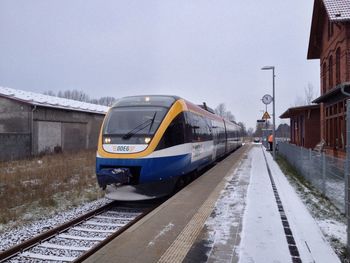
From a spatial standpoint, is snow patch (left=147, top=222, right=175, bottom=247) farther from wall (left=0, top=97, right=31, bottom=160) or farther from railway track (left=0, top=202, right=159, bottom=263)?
wall (left=0, top=97, right=31, bottom=160)

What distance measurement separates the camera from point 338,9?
17.3m

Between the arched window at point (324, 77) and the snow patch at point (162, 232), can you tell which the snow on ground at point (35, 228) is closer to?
the snow patch at point (162, 232)

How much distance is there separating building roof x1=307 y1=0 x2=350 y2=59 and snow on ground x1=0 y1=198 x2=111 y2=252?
44.8ft

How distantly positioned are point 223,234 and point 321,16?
20761 mm

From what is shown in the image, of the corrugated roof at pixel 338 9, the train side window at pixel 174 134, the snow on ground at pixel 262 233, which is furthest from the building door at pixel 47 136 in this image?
the snow on ground at pixel 262 233

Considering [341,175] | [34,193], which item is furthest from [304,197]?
[34,193]

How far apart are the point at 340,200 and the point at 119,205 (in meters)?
5.33

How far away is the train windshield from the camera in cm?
970

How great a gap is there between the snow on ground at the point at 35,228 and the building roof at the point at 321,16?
537 inches

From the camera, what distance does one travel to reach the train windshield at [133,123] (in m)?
9.70

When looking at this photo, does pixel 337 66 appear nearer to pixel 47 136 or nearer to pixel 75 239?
pixel 75 239

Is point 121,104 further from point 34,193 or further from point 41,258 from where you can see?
point 41,258

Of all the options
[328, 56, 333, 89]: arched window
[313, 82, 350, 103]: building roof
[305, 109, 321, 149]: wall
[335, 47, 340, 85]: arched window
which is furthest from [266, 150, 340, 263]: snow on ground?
[305, 109, 321, 149]: wall

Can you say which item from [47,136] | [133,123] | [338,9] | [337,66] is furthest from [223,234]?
[47,136]
